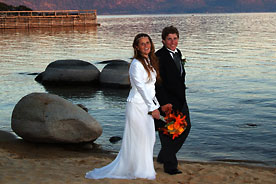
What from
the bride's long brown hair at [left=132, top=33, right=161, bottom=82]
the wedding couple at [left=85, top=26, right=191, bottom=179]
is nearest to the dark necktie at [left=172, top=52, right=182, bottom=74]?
the wedding couple at [left=85, top=26, right=191, bottom=179]

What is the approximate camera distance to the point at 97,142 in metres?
10.3

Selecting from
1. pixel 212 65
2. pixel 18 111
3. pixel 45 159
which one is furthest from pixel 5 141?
pixel 212 65

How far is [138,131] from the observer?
5.90 meters

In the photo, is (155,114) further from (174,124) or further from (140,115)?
(174,124)

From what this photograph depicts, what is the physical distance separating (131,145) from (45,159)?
10.1ft

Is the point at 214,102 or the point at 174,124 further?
the point at 214,102

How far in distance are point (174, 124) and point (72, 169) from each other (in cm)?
237

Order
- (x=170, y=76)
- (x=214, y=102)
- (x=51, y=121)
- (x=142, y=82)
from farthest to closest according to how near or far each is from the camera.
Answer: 1. (x=214, y=102)
2. (x=51, y=121)
3. (x=170, y=76)
4. (x=142, y=82)

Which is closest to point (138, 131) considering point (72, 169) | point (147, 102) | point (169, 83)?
point (147, 102)

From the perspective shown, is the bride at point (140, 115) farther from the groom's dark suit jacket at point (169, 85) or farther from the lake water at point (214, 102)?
the lake water at point (214, 102)

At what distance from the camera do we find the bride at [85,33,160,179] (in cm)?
570

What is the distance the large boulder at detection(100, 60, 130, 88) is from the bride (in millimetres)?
12074

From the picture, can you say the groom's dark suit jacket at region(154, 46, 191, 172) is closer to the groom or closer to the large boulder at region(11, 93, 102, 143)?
the groom

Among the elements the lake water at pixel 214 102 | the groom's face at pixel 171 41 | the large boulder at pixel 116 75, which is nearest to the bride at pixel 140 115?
the groom's face at pixel 171 41
